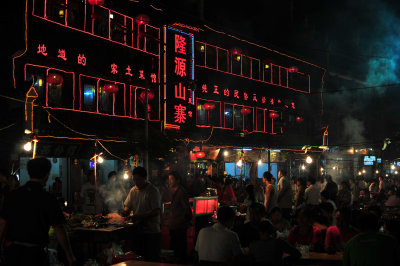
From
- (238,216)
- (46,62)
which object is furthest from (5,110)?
(238,216)

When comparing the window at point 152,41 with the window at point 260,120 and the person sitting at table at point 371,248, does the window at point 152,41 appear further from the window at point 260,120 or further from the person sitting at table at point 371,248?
the person sitting at table at point 371,248

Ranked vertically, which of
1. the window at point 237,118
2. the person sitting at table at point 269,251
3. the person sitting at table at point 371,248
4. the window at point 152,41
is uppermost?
the window at point 152,41

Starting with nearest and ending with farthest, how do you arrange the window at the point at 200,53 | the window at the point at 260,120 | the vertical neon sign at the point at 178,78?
the vertical neon sign at the point at 178,78 → the window at the point at 200,53 → the window at the point at 260,120

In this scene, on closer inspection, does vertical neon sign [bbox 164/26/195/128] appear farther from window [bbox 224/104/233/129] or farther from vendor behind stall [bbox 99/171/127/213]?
vendor behind stall [bbox 99/171/127/213]

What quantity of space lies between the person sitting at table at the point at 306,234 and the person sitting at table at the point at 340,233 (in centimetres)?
16

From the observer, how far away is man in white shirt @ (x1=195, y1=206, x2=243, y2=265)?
557 cm

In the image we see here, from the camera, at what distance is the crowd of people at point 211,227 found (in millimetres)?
4672

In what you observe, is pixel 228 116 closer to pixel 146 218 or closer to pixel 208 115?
pixel 208 115

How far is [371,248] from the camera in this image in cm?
468

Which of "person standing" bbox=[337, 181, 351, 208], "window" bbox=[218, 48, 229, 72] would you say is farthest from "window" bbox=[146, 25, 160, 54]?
"person standing" bbox=[337, 181, 351, 208]

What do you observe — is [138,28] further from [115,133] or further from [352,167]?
[352,167]

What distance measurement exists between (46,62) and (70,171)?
15.9 ft

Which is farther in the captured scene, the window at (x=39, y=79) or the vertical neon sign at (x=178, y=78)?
the vertical neon sign at (x=178, y=78)

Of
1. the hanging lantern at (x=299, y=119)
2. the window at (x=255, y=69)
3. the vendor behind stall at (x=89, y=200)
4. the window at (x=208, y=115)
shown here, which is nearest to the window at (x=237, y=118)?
the window at (x=208, y=115)
